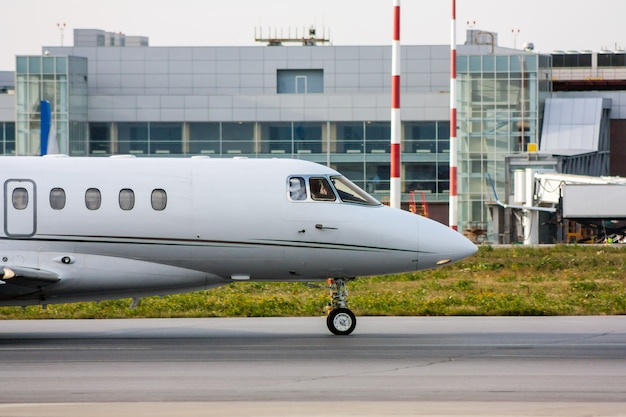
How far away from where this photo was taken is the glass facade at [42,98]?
80.1 meters

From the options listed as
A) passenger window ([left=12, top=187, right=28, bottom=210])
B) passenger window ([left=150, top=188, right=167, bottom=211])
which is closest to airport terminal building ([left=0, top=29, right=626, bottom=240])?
passenger window ([left=150, top=188, right=167, bottom=211])

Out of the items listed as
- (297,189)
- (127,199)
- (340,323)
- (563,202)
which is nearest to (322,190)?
(297,189)

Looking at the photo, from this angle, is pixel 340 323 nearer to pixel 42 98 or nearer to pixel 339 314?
pixel 339 314

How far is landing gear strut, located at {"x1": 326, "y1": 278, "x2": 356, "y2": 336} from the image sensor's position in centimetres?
2077

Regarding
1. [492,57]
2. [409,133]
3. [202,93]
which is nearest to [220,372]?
[492,57]

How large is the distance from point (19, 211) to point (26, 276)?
124 cm

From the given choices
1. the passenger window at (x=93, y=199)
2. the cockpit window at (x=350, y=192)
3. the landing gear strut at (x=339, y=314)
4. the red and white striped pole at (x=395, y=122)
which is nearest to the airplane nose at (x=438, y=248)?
the cockpit window at (x=350, y=192)

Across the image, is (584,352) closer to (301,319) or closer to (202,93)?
(301,319)

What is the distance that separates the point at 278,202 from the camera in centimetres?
2066

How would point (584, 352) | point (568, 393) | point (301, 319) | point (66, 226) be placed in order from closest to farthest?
point (568, 393) → point (584, 352) → point (66, 226) → point (301, 319)

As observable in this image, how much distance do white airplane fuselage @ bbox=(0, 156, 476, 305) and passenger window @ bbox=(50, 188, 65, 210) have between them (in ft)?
0.06

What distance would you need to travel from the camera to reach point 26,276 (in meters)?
19.6

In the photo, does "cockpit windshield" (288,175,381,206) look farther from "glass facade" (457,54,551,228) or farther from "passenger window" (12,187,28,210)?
"glass facade" (457,54,551,228)

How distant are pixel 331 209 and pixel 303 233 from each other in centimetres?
63
